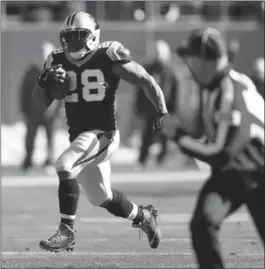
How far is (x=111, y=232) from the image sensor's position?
36.3 feet

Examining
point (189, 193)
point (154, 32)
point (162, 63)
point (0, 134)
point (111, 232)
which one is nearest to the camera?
point (111, 232)

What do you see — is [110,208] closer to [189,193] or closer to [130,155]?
[189,193]

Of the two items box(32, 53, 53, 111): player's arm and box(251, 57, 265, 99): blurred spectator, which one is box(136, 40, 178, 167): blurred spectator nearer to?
box(251, 57, 265, 99): blurred spectator

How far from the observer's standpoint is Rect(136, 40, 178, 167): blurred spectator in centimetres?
1834

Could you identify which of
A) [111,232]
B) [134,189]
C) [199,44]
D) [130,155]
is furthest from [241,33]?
[199,44]

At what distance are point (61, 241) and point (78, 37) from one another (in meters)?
1.44

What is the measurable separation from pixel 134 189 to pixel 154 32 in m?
7.02

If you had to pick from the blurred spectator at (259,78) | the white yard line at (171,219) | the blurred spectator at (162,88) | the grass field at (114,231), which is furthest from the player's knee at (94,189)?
the blurred spectator at (162,88)

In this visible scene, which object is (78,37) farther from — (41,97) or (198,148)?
(198,148)

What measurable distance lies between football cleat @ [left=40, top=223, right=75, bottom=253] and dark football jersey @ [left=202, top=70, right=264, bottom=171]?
2219 millimetres

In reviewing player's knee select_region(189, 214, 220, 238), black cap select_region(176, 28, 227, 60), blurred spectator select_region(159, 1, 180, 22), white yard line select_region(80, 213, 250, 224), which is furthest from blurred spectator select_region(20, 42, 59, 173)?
player's knee select_region(189, 214, 220, 238)

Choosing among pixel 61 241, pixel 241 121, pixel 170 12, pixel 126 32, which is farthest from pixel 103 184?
pixel 170 12

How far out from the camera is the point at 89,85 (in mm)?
8578

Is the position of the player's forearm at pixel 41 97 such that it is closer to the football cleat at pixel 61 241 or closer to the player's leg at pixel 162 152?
the football cleat at pixel 61 241
